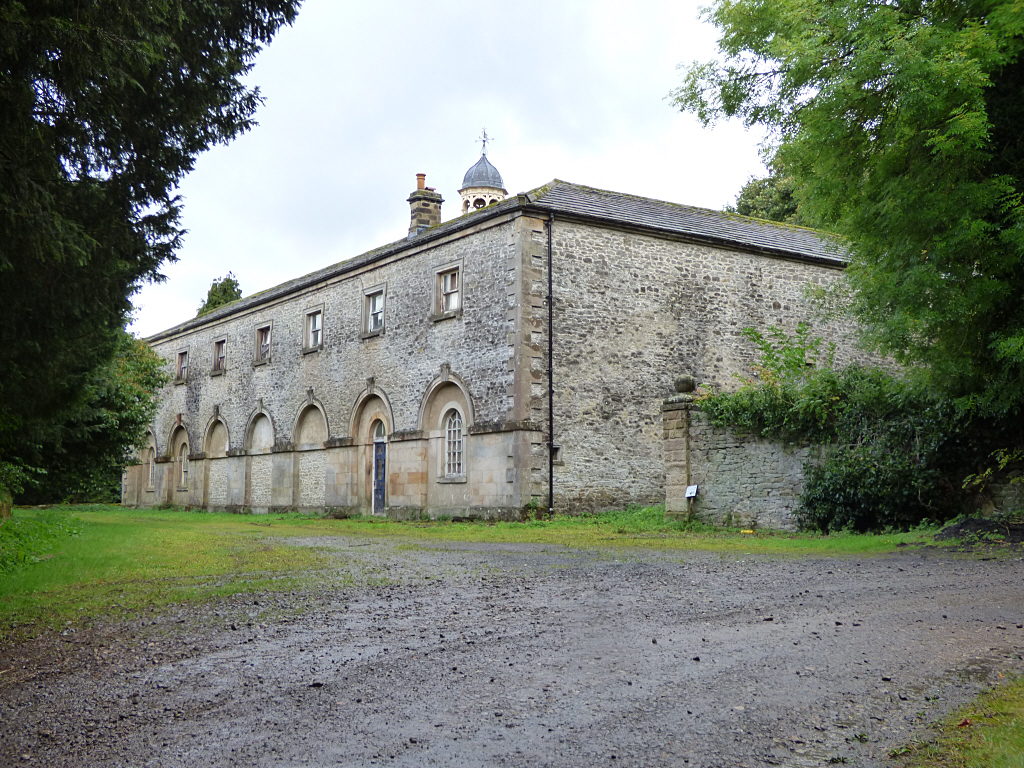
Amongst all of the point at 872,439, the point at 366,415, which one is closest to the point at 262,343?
the point at 366,415

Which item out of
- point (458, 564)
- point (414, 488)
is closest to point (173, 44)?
point (458, 564)

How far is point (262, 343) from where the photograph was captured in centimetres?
3269

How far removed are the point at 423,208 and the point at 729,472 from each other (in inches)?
596

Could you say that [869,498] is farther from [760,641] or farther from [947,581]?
[760,641]

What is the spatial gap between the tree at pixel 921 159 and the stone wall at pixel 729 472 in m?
3.88

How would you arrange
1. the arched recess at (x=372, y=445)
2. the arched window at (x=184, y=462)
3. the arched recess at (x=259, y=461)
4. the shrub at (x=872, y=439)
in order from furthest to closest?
the arched window at (x=184, y=462)
the arched recess at (x=259, y=461)
the arched recess at (x=372, y=445)
the shrub at (x=872, y=439)

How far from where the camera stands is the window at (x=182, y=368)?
38.0m

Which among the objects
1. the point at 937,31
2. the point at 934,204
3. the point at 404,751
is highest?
the point at 937,31

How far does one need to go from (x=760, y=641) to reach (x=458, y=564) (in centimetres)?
546

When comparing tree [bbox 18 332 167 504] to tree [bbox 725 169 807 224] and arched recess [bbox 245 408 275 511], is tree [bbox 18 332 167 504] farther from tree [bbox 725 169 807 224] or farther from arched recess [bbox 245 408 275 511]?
tree [bbox 725 169 807 224]

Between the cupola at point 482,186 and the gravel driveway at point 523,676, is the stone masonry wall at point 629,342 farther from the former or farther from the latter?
the cupola at point 482,186

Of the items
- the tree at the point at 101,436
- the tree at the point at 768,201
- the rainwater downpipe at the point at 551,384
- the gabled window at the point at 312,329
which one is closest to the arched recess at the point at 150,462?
the gabled window at the point at 312,329

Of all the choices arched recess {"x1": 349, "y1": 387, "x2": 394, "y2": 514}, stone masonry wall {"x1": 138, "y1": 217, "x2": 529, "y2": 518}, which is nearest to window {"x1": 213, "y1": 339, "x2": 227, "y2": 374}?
stone masonry wall {"x1": 138, "y1": 217, "x2": 529, "y2": 518}

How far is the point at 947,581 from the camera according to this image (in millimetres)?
8281
